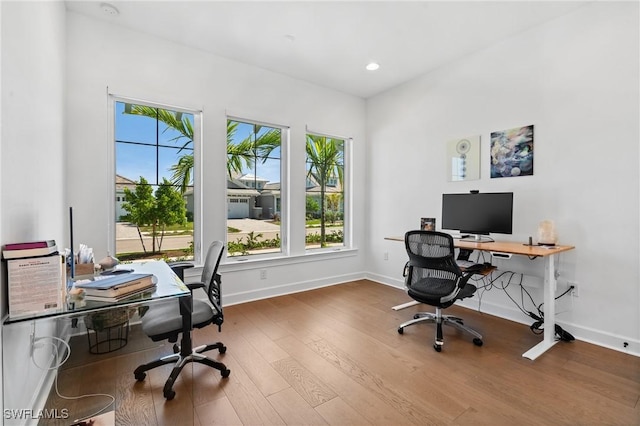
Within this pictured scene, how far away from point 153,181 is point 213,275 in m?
1.79

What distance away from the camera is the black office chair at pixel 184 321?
6.31ft

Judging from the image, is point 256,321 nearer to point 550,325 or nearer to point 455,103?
point 550,325

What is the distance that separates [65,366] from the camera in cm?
191

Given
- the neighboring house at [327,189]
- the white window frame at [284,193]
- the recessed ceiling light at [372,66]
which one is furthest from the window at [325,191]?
the recessed ceiling light at [372,66]

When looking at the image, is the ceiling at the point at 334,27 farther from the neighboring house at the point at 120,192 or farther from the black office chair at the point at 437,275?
the black office chair at the point at 437,275

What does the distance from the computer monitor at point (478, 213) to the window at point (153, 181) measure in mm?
3049

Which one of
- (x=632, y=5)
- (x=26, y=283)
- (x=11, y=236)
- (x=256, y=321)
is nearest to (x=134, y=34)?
(x=11, y=236)

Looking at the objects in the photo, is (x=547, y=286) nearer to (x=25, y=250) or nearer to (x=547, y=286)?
(x=547, y=286)

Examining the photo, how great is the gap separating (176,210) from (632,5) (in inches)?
184

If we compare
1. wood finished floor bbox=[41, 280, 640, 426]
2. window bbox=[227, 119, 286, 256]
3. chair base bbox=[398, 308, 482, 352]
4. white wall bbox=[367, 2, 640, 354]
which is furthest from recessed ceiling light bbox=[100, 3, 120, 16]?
chair base bbox=[398, 308, 482, 352]

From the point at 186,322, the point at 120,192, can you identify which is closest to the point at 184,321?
the point at 186,322

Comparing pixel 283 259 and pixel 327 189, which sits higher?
pixel 327 189

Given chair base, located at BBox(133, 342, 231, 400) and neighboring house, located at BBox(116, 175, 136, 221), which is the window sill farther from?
chair base, located at BBox(133, 342, 231, 400)

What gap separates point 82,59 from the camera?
2.85m
